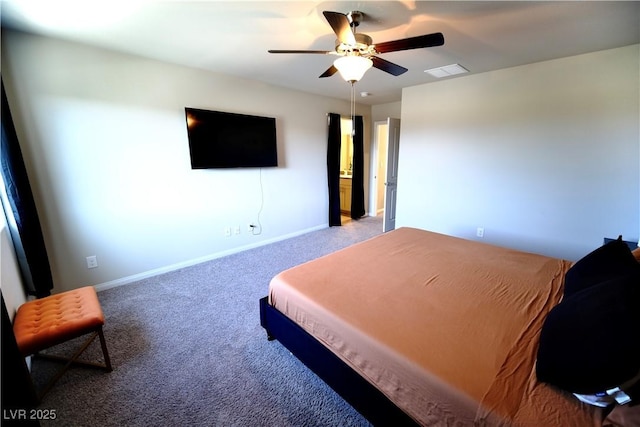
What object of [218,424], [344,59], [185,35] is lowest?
[218,424]

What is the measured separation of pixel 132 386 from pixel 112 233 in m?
1.76

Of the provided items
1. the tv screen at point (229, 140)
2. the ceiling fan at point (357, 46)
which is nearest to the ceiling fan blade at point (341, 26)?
the ceiling fan at point (357, 46)

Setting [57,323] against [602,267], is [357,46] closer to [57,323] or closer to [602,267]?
[602,267]

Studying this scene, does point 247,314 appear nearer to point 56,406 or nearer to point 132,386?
point 132,386

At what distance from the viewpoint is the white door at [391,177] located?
175 inches

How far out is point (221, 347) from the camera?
1945 millimetres

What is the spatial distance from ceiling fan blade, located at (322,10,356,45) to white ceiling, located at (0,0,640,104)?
12.5 inches

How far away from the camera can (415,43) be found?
1.60m

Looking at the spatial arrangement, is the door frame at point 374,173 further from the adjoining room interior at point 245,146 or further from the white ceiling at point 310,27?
the white ceiling at point 310,27

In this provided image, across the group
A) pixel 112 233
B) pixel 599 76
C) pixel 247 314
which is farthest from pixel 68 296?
pixel 599 76

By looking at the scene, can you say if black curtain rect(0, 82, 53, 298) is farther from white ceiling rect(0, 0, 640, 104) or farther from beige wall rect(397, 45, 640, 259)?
beige wall rect(397, 45, 640, 259)

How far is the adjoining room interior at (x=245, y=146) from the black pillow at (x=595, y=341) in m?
0.98

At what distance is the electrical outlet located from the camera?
2648 millimetres

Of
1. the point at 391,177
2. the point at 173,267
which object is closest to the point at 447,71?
the point at 391,177
